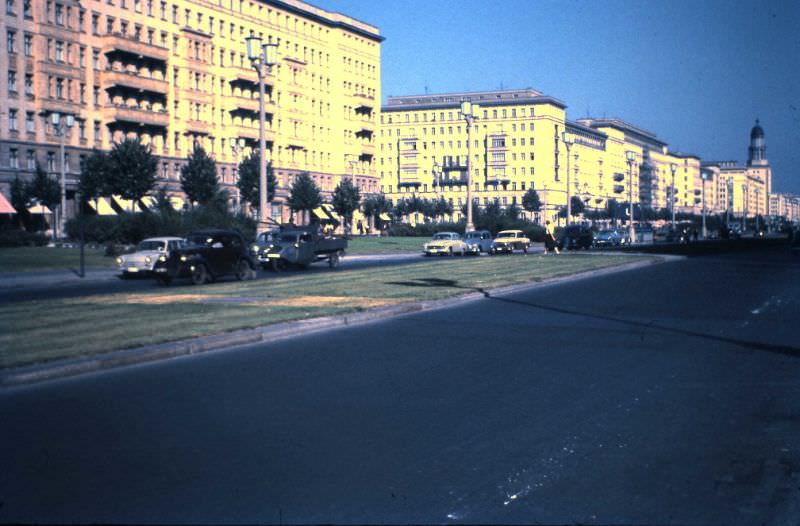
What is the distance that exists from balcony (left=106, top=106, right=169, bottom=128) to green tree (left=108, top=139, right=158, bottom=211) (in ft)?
52.0

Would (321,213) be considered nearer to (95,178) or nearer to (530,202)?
(95,178)

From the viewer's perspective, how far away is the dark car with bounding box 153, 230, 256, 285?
1053 inches

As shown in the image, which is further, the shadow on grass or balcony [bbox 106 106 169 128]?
balcony [bbox 106 106 169 128]

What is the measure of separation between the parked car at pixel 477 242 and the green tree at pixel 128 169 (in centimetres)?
2205

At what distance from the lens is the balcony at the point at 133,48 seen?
253 feet

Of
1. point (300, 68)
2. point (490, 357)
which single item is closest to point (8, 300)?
point (490, 357)

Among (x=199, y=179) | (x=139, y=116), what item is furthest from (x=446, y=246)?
(x=139, y=116)

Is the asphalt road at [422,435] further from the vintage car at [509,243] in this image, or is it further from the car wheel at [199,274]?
the vintage car at [509,243]

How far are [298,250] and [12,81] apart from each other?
1685 inches

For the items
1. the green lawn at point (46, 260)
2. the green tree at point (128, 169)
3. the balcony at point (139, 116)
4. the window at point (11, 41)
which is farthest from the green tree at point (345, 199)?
the green lawn at point (46, 260)

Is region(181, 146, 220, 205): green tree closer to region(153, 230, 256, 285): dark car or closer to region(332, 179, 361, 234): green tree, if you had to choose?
region(332, 179, 361, 234): green tree

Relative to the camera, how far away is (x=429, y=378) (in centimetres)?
1000

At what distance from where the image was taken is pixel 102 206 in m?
71.6

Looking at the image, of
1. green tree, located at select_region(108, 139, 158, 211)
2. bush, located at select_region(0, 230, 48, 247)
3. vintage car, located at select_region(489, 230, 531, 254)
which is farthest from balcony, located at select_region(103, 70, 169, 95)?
vintage car, located at select_region(489, 230, 531, 254)
